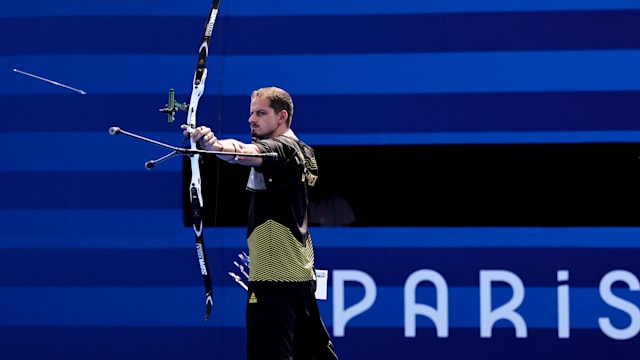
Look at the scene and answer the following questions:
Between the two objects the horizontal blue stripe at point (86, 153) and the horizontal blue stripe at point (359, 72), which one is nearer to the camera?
the horizontal blue stripe at point (359, 72)

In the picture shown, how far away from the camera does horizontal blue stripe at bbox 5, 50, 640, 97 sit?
5.04 m

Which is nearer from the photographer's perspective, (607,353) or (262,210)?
(262,210)

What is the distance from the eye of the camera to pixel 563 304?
4984mm

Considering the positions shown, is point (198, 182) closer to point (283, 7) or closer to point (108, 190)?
point (108, 190)

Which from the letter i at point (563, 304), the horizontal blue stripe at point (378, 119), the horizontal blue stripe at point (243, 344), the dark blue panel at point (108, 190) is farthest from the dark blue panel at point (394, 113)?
the horizontal blue stripe at point (243, 344)

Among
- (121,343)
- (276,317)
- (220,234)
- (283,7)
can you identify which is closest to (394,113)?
(283,7)

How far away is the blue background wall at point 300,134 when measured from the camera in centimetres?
500

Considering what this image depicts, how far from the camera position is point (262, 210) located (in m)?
3.93

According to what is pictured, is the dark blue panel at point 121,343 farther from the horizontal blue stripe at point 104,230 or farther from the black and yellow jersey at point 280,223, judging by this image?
the black and yellow jersey at point 280,223

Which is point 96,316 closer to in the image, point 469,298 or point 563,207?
point 469,298

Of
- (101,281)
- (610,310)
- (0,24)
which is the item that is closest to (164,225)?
(101,281)

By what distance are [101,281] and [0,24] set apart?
138 cm

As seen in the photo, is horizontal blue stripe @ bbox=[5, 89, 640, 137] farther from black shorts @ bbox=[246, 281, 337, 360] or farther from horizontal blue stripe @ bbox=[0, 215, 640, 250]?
black shorts @ bbox=[246, 281, 337, 360]

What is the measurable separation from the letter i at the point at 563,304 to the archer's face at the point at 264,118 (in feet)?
5.83
